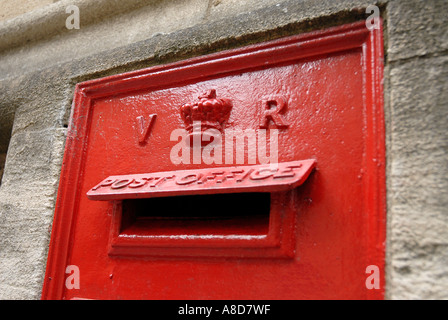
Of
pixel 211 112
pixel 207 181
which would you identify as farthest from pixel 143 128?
pixel 207 181

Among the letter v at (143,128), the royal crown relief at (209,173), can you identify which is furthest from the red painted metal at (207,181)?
the letter v at (143,128)

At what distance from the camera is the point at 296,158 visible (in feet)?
3.50

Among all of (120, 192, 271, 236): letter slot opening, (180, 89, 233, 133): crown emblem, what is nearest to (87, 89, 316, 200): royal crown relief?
(180, 89, 233, 133): crown emblem

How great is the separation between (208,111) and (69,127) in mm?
605

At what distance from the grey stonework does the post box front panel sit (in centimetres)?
5

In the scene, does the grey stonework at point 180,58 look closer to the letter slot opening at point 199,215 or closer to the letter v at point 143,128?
the letter v at point 143,128

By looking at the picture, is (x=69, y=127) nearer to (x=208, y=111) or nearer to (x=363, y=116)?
(x=208, y=111)

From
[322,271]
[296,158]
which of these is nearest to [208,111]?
[296,158]

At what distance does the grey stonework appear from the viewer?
0.84 m

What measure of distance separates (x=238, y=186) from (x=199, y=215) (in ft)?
1.12

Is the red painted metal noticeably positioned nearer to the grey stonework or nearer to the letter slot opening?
the letter slot opening

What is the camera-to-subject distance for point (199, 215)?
1.27 meters

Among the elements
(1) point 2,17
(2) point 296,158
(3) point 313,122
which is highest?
(1) point 2,17

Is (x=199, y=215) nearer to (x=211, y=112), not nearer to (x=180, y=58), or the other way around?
(x=211, y=112)
